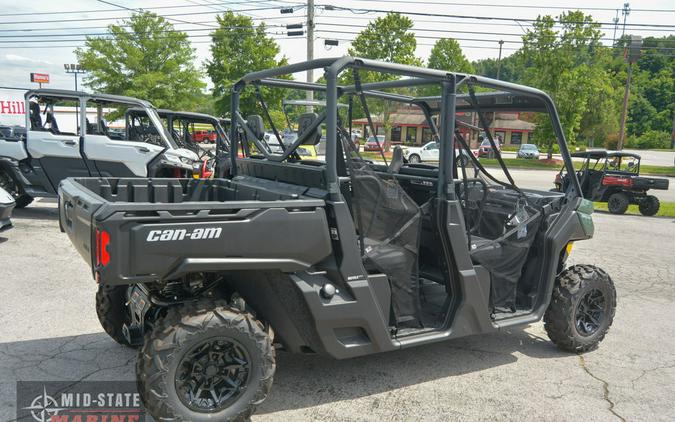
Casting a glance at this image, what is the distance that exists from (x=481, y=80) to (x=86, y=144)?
326 inches

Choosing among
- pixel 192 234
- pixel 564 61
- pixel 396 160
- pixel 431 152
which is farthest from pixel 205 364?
pixel 564 61

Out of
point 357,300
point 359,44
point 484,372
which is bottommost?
point 484,372

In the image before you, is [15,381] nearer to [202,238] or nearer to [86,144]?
[202,238]

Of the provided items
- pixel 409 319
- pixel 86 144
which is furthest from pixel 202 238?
pixel 86 144

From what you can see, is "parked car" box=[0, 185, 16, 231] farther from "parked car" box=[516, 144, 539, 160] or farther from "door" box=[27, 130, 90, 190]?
"parked car" box=[516, 144, 539, 160]

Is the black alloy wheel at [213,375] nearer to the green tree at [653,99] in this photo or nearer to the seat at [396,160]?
the seat at [396,160]

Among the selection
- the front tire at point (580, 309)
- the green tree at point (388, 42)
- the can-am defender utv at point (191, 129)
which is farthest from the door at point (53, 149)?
the green tree at point (388, 42)

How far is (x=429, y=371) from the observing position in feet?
13.8

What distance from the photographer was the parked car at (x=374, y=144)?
399 cm

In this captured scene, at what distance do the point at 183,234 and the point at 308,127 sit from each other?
4.35 feet

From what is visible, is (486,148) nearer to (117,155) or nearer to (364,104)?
(364,104)

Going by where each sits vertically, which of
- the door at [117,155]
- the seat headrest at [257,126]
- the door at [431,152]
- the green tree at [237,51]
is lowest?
the door at [117,155]

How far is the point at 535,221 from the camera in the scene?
4.51 meters

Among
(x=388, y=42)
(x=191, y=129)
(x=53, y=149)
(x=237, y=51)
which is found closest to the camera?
(x=53, y=149)
